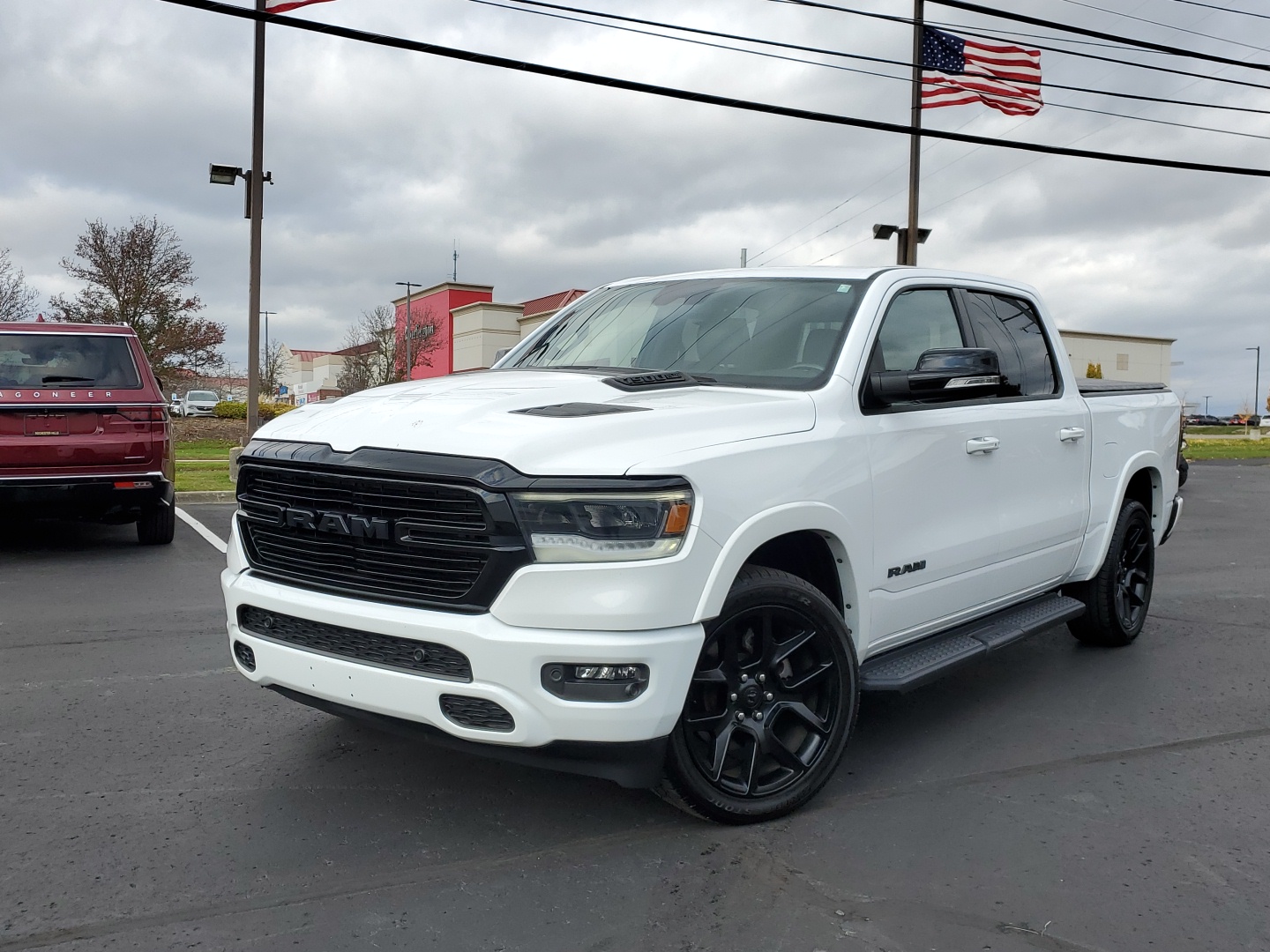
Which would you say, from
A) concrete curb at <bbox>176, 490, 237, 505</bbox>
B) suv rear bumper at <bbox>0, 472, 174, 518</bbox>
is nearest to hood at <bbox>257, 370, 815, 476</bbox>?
suv rear bumper at <bbox>0, 472, 174, 518</bbox>

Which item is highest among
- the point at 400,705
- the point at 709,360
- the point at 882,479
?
the point at 709,360

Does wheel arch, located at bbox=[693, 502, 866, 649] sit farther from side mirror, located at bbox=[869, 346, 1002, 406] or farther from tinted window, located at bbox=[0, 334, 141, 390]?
tinted window, located at bbox=[0, 334, 141, 390]

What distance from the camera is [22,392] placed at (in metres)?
8.56

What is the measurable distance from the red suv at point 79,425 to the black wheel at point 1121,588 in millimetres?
6982

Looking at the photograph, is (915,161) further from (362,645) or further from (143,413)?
(362,645)

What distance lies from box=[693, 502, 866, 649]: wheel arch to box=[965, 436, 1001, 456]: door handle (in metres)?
0.88

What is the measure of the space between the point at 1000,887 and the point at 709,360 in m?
2.14

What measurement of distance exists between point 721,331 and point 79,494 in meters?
6.28

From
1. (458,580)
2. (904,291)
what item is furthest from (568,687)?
(904,291)

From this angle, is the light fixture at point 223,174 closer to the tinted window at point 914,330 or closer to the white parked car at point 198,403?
the tinted window at point 914,330

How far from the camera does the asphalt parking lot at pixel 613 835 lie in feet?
9.57

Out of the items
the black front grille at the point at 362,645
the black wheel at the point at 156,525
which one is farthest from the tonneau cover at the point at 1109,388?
the black wheel at the point at 156,525

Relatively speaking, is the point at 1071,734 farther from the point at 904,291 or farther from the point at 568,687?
the point at 568,687

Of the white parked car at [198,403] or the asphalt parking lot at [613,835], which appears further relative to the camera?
the white parked car at [198,403]
